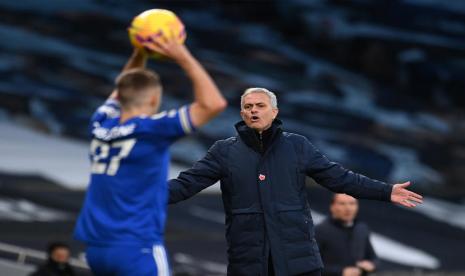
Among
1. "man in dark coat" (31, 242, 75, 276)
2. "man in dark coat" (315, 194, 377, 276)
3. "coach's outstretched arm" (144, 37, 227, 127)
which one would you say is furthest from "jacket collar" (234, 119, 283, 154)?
"man in dark coat" (31, 242, 75, 276)

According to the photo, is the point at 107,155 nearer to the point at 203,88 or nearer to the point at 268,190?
the point at 203,88

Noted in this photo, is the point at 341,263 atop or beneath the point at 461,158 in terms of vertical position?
beneath

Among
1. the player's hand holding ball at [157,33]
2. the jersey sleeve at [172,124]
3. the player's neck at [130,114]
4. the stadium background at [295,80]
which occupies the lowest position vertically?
the jersey sleeve at [172,124]

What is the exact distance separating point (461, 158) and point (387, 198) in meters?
14.6

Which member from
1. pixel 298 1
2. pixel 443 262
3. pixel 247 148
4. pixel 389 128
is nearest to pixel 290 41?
pixel 298 1

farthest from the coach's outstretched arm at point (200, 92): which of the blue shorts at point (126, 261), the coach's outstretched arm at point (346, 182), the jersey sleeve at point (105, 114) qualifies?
the coach's outstretched arm at point (346, 182)

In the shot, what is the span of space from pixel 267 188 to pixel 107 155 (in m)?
1.30

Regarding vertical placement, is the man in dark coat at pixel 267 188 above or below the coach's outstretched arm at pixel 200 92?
below

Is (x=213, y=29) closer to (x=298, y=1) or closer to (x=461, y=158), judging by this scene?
(x=298, y=1)

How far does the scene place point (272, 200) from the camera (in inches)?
222

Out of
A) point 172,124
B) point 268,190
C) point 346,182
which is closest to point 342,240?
point 346,182

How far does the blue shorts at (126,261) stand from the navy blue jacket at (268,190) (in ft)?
3.58

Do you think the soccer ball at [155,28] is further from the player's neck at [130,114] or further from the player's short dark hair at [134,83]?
the player's neck at [130,114]

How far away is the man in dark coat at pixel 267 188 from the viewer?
18.4ft
